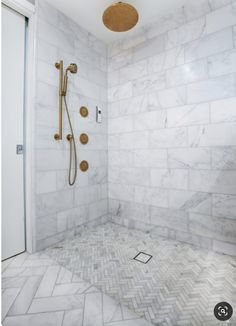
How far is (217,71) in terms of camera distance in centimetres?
188

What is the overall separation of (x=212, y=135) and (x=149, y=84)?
3.11ft

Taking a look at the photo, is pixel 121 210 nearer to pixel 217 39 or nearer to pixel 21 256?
pixel 21 256

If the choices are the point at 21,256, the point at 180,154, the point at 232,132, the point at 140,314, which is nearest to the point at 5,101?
the point at 21,256

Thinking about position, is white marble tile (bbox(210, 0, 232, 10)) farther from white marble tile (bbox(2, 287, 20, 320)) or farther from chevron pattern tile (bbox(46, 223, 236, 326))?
white marble tile (bbox(2, 287, 20, 320))

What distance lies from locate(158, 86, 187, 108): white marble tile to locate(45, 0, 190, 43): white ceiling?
83cm

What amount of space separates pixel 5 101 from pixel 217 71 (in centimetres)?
198

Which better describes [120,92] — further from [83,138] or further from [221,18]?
[221,18]

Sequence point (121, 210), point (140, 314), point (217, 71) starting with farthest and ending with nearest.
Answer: point (121, 210) → point (217, 71) → point (140, 314)

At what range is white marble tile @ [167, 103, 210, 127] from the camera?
1.95 metres

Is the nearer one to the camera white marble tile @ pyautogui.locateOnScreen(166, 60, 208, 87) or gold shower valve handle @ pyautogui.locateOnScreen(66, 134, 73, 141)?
white marble tile @ pyautogui.locateOnScreen(166, 60, 208, 87)

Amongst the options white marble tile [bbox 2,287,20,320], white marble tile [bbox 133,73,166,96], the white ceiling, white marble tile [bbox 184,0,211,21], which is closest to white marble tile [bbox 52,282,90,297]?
white marble tile [bbox 2,287,20,320]

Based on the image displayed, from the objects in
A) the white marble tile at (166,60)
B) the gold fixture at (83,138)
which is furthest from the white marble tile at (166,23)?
the gold fixture at (83,138)

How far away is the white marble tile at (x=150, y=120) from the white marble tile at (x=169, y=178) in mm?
515

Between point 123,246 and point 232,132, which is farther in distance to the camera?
point 123,246
